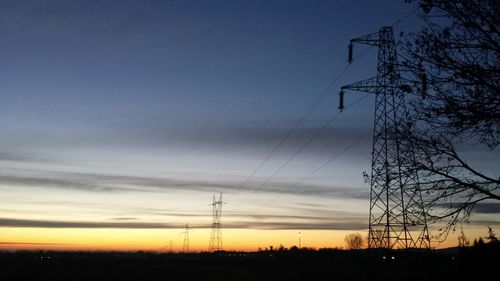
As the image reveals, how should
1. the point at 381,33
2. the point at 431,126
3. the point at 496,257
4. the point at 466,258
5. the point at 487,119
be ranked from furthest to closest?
the point at 381,33 → the point at 466,258 → the point at 496,257 → the point at 431,126 → the point at 487,119

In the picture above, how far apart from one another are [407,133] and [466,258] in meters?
11.6

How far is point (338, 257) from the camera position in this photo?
128 metres

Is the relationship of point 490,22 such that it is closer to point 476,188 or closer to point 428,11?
point 428,11

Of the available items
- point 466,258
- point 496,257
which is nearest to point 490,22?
point 496,257

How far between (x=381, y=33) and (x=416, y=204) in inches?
1115

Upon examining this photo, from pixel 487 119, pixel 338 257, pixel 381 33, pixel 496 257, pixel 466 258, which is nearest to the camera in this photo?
pixel 487 119

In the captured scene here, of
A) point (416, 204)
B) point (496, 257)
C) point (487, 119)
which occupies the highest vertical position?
point (487, 119)

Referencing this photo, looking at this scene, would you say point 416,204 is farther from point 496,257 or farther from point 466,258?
point 466,258

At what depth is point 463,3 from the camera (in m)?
15.7

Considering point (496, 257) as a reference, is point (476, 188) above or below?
above

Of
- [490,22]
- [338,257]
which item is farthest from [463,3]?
[338,257]

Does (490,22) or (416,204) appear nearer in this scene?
(490,22)

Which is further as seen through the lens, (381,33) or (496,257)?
(381,33)

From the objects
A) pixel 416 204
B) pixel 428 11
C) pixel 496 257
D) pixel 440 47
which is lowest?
pixel 496 257
